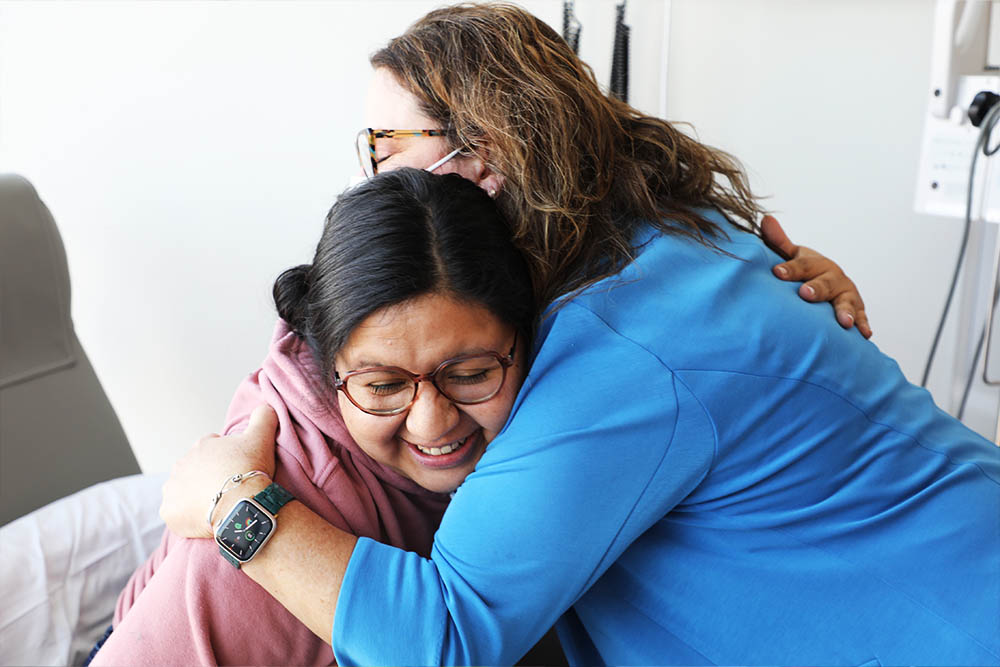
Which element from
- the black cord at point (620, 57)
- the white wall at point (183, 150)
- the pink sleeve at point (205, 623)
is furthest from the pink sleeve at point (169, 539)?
the black cord at point (620, 57)

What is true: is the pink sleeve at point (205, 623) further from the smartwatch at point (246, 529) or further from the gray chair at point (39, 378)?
the gray chair at point (39, 378)

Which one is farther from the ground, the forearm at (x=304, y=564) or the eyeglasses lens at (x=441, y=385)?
the eyeglasses lens at (x=441, y=385)

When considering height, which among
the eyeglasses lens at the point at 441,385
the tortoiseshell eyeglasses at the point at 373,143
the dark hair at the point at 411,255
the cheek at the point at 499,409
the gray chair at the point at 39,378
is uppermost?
the tortoiseshell eyeglasses at the point at 373,143

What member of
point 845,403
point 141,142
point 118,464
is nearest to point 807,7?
point 141,142

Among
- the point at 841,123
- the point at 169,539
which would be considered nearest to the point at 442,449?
the point at 169,539

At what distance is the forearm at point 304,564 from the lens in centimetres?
90

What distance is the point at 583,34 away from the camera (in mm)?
2594

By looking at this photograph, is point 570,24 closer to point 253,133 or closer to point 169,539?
point 253,133

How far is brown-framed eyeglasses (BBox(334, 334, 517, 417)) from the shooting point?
97 cm

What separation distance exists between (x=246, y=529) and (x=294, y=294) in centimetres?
32

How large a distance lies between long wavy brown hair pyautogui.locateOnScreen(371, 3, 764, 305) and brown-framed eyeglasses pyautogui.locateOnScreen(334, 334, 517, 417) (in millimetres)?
107

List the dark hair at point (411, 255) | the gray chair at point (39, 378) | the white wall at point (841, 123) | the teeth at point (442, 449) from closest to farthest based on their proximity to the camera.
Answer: the dark hair at point (411, 255) → the teeth at point (442, 449) → the gray chair at point (39, 378) → the white wall at point (841, 123)

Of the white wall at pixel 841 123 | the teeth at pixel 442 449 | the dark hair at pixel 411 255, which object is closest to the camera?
the dark hair at pixel 411 255

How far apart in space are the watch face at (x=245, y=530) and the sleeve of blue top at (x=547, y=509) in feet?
0.34
